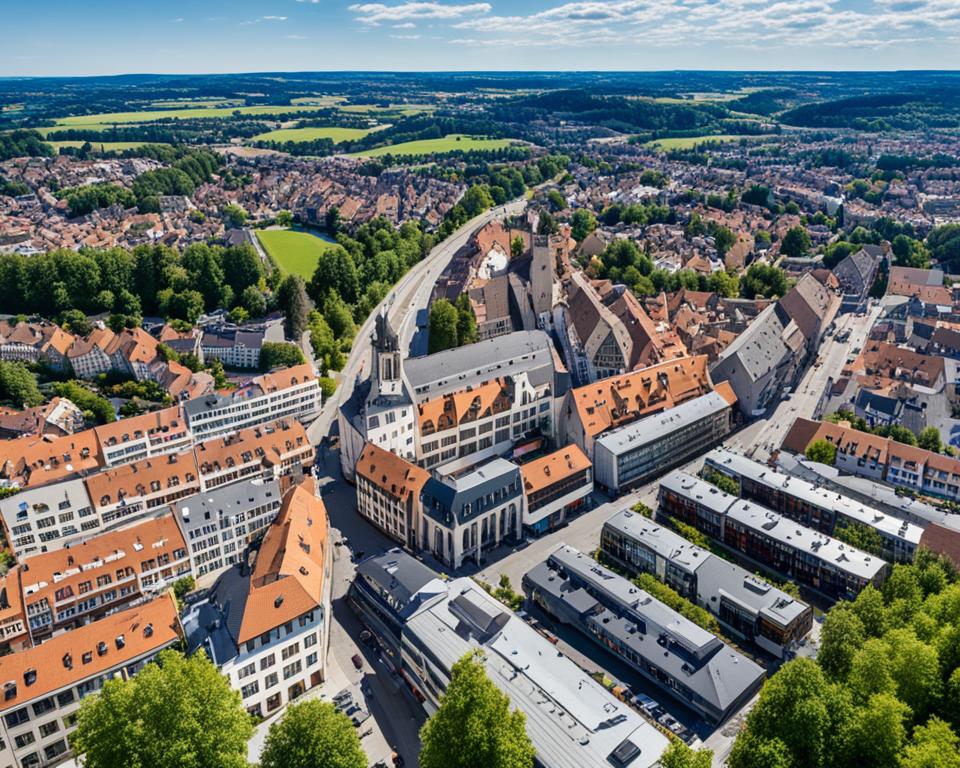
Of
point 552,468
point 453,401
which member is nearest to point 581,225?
point 453,401

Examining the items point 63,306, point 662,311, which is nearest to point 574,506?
point 662,311

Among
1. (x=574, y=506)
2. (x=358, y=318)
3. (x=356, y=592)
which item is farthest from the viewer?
(x=358, y=318)

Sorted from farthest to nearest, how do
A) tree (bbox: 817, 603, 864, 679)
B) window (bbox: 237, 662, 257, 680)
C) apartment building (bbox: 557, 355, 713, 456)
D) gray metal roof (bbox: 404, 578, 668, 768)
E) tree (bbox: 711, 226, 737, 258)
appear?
1. tree (bbox: 711, 226, 737, 258)
2. apartment building (bbox: 557, 355, 713, 456)
3. tree (bbox: 817, 603, 864, 679)
4. window (bbox: 237, 662, 257, 680)
5. gray metal roof (bbox: 404, 578, 668, 768)

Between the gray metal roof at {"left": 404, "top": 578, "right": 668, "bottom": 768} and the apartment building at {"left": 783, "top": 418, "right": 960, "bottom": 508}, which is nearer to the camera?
the gray metal roof at {"left": 404, "top": 578, "right": 668, "bottom": 768}

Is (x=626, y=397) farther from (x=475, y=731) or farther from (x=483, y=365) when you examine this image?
(x=475, y=731)

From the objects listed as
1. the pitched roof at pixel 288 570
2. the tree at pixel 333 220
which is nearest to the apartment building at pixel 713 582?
the pitched roof at pixel 288 570

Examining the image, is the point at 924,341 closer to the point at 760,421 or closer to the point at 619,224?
the point at 760,421

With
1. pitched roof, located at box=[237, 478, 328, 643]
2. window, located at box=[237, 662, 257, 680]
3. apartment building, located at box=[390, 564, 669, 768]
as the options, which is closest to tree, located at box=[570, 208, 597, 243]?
pitched roof, located at box=[237, 478, 328, 643]

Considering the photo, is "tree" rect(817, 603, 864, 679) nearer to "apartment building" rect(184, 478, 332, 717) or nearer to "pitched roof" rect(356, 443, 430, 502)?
"pitched roof" rect(356, 443, 430, 502)
